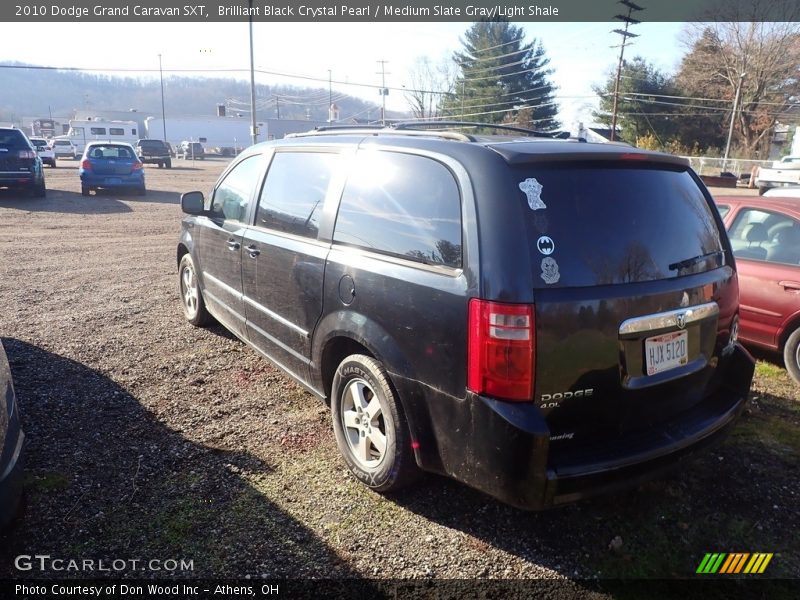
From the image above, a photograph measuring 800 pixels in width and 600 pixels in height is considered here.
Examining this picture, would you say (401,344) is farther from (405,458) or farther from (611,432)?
(611,432)

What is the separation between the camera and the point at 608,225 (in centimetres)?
257

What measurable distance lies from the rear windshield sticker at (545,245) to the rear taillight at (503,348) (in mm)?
246

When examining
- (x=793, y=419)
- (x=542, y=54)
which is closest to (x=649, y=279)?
(x=793, y=419)

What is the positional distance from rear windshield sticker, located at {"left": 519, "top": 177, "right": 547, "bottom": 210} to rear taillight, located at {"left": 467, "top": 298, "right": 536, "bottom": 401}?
0.45 meters

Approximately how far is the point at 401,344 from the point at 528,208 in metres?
0.86

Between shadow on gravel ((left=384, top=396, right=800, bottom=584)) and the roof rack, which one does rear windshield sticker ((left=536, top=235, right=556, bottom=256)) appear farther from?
shadow on gravel ((left=384, top=396, right=800, bottom=584))

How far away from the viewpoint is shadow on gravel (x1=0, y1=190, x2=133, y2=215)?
14.6m

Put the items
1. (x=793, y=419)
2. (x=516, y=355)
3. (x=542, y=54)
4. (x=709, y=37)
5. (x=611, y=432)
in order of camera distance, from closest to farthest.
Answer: (x=516, y=355), (x=611, y=432), (x=793, y=419), (x=709, y=37), (x=542, y=54)

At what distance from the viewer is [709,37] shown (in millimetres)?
48844

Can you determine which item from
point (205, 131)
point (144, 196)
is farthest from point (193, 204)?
point (205, 131)

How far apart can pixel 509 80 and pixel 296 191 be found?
60.4 metres

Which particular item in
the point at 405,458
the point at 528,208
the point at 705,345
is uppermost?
the point at 528,208

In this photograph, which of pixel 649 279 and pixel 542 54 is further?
pixel 542 54

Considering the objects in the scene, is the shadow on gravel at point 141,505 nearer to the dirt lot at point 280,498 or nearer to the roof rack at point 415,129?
the dirt lot at point 280,498
